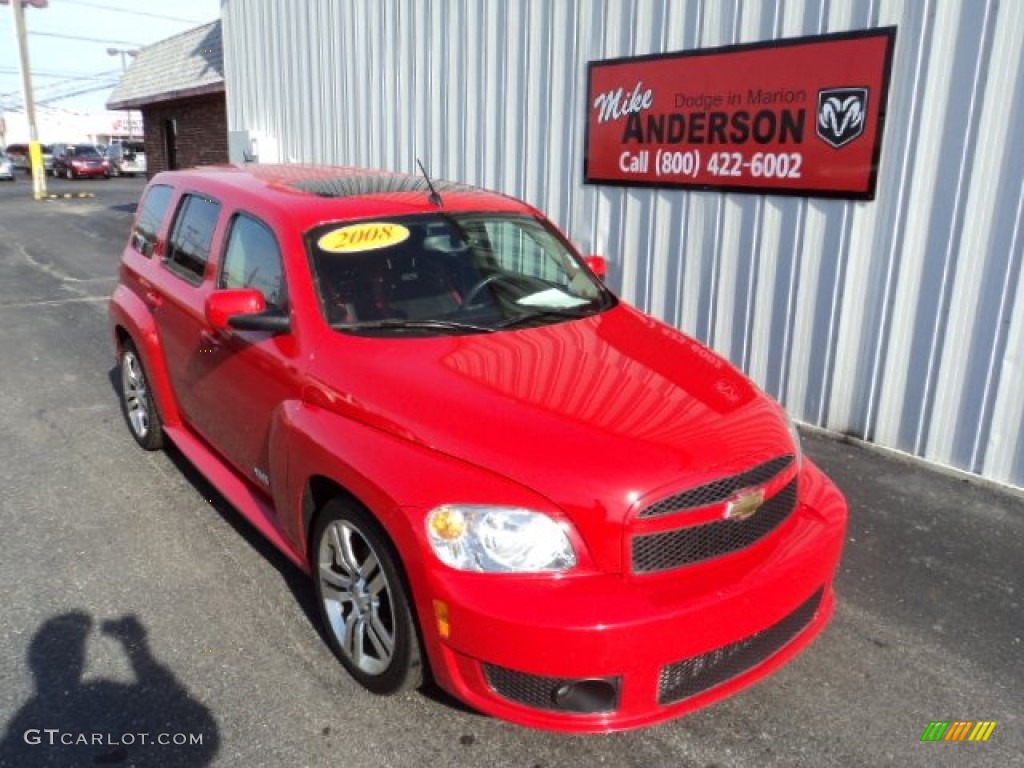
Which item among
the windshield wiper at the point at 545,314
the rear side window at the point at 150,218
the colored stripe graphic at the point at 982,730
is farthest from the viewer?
the rear side window at the point at 150,218

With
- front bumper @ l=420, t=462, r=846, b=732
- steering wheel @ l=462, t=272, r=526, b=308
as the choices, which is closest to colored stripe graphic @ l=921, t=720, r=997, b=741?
front bumper @ l=420, t=462, r=846, b=732

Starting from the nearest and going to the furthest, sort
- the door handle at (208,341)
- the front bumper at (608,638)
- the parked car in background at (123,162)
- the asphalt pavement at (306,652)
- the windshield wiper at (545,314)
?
the front bumper at (608,638) → the asphalt pavement at (306,652) → the windshield wiper at (545,314) → the door handle at (208,341) → the parked car in background at (123,162)

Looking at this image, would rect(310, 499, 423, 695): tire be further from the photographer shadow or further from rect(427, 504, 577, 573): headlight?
the photographer shadow

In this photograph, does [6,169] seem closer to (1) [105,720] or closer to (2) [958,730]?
(1) [105,720]

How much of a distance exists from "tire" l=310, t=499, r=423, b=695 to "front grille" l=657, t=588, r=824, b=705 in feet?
2.62

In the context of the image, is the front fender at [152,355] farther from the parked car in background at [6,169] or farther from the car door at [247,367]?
the parked car in background at [6,169]

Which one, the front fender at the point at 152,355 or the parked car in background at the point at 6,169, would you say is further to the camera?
the parked car in background at the point at 6,169

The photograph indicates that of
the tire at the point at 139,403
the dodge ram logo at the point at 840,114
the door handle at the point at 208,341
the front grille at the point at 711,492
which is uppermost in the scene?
the dodge ram logo at the point at 840,114

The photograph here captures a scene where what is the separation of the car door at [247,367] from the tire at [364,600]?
23.0 inches

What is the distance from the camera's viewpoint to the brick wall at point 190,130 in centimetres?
1728

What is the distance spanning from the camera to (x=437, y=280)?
11.7 ft

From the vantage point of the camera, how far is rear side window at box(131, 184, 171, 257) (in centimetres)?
489

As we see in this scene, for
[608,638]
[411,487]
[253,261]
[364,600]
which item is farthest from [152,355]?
[608,638]

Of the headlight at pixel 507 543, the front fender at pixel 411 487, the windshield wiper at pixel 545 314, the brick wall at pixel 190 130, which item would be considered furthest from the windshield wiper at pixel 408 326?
the brick wall at pixel 190 130
